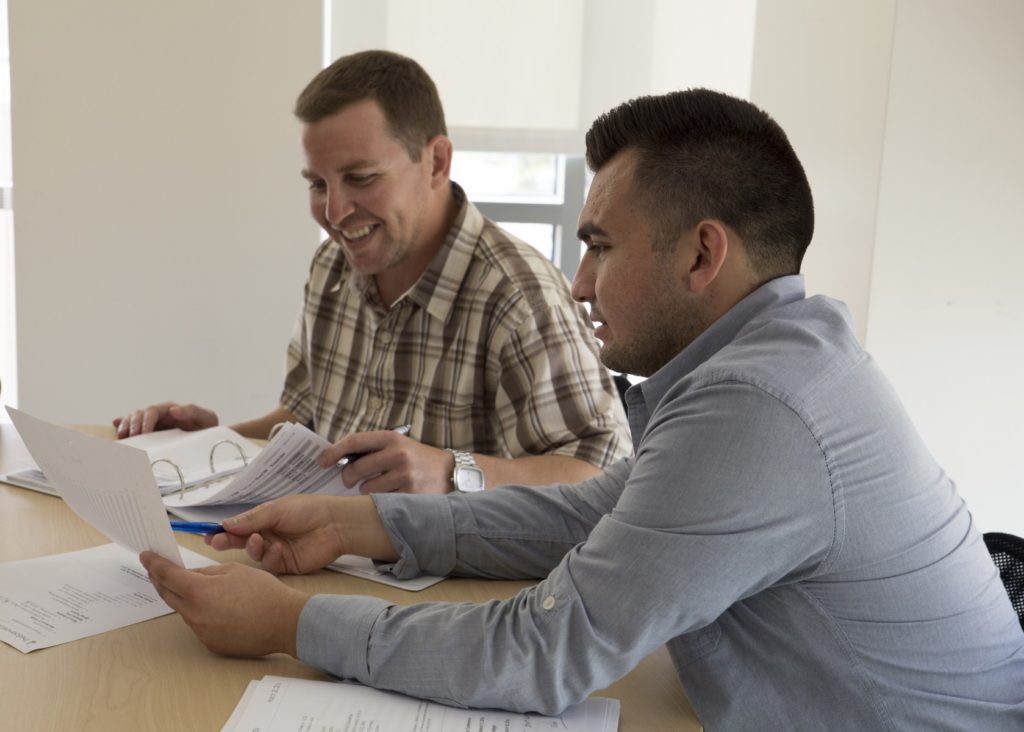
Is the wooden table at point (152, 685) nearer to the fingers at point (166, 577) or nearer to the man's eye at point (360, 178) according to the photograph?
the fingers at point (166, 577)

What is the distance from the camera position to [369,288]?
2133 mm

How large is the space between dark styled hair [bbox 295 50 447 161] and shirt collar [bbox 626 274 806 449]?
103 centimetres

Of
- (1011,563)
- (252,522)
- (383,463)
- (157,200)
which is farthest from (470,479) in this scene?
(157,200)

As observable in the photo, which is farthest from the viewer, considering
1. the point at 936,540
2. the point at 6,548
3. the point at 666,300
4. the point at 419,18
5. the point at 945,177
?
the point at 419,18

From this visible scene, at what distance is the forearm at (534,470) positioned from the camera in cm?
162

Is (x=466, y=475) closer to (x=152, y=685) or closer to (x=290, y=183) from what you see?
(x=152, y=685)

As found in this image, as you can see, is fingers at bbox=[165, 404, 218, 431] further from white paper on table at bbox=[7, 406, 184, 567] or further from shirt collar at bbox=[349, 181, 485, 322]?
white paper on table at bbox=[7, 406, 184, 567]

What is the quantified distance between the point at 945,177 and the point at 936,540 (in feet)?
6.56

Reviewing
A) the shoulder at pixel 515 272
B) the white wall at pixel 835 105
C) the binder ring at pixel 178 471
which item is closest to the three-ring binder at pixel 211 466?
the binder ring at pixel 178 471

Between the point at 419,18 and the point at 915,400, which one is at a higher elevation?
the point at 419,18

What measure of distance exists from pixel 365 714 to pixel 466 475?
2.17 ft

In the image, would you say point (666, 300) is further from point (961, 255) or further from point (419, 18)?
point (419, 18)

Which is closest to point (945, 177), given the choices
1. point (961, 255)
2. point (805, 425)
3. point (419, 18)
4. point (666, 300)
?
point (961, 255)

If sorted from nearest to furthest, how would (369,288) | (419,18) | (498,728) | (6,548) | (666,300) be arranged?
(498,728), (666,300), (6,548), (369,288), (419,18)
